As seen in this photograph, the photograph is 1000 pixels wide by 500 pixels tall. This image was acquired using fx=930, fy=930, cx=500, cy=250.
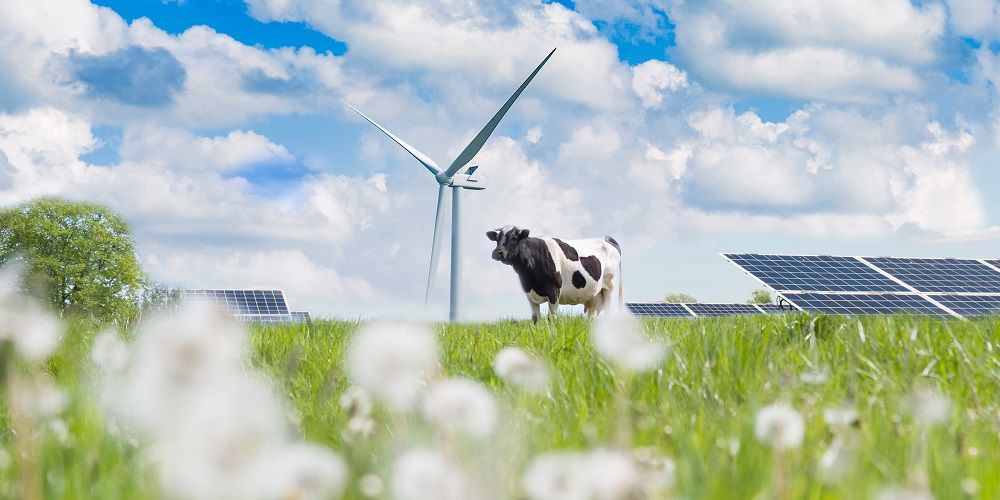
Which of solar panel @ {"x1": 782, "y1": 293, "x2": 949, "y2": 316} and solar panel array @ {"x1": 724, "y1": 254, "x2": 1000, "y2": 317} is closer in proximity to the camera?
solar panel @ {"x1": 782, "y1": 293, "x2": 949, "y2": 316}

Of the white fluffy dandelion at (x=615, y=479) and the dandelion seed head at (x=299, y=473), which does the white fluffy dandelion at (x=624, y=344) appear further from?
the dandelion seed head at (x=299, y=473)

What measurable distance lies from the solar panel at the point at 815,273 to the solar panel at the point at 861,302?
29 centimetres

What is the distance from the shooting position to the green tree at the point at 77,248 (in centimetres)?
4419

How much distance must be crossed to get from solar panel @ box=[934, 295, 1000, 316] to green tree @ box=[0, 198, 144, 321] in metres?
36.4

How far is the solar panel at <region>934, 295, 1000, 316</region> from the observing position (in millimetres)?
19203

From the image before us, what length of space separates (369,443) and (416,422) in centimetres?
17

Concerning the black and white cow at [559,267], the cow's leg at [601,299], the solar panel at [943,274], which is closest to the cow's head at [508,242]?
the black and white cow at [559,267]

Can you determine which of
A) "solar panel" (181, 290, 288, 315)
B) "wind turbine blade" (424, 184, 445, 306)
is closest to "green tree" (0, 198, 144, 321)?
"solar panel" (181, 290, 288, 315)

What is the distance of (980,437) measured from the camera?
3557 millimetres

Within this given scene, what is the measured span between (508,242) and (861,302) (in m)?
7.65

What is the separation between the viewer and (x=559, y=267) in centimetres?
1923

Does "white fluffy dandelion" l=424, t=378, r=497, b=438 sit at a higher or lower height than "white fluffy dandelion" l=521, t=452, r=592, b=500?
higher

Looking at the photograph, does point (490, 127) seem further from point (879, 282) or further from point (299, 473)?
point (299, 473)

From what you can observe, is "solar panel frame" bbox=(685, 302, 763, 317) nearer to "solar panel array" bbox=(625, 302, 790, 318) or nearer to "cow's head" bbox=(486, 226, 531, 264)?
"solar panel array" bbox=(625, 302, 790, 318)
